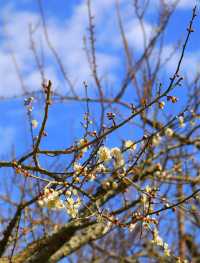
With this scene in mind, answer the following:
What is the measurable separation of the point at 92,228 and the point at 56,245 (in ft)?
2.02

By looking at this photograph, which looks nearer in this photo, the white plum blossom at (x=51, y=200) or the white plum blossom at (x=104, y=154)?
the white plum blossom at (x=51, y=200)

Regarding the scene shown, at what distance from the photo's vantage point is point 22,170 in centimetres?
273

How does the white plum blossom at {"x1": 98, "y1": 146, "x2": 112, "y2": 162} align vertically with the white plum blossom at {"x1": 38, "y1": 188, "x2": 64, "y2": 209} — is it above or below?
above

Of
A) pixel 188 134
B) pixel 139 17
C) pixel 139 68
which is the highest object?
pixel 139 17

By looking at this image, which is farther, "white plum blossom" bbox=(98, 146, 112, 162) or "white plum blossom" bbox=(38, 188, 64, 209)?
"white plum blossom" bbox=(98, 146, 112, 162)

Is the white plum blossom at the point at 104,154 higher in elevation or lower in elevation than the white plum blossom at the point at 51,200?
higher

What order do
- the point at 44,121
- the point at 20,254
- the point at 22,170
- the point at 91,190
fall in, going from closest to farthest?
the point at 44,121 < the point at 22,170 < the point at 20,254 < the point at 91,190

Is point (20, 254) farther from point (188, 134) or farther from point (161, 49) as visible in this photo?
point (161, 49)

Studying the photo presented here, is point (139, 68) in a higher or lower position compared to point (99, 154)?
higher

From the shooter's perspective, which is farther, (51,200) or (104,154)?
(104,154)

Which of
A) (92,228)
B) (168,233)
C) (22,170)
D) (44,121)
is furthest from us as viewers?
(168,233)

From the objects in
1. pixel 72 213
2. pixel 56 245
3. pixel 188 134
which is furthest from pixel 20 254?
pixel 188 134

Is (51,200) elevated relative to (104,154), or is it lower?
lower

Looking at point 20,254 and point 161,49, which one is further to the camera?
point 161,49
